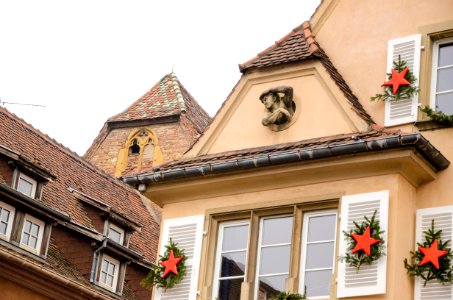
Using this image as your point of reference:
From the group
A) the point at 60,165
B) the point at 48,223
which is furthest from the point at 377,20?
the point at 60,165

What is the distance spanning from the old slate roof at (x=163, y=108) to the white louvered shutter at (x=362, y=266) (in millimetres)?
20395

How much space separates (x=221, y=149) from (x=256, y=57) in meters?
1.60

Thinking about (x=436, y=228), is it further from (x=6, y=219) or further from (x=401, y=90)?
(x=6, y=219)

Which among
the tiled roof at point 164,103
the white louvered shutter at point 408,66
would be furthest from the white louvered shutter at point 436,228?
the tiled roof at point 164,103

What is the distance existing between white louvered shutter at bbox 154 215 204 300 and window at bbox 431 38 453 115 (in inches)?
145

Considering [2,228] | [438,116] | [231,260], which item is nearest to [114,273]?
[2,228]

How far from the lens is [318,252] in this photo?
17.5 m

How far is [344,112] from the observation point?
1844 cm

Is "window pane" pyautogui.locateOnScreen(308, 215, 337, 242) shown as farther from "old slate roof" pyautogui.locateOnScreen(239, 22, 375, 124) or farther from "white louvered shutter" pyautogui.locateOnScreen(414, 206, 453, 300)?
"old slate roof" pyautogui.locateOnScreen(239, 22, 375, 124)

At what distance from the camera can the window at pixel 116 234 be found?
26672mm

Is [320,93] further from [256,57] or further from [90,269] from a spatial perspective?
[90,269]

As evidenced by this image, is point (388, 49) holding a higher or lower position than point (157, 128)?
lower

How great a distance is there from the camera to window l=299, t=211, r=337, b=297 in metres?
17.3

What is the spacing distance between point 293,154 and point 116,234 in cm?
966
